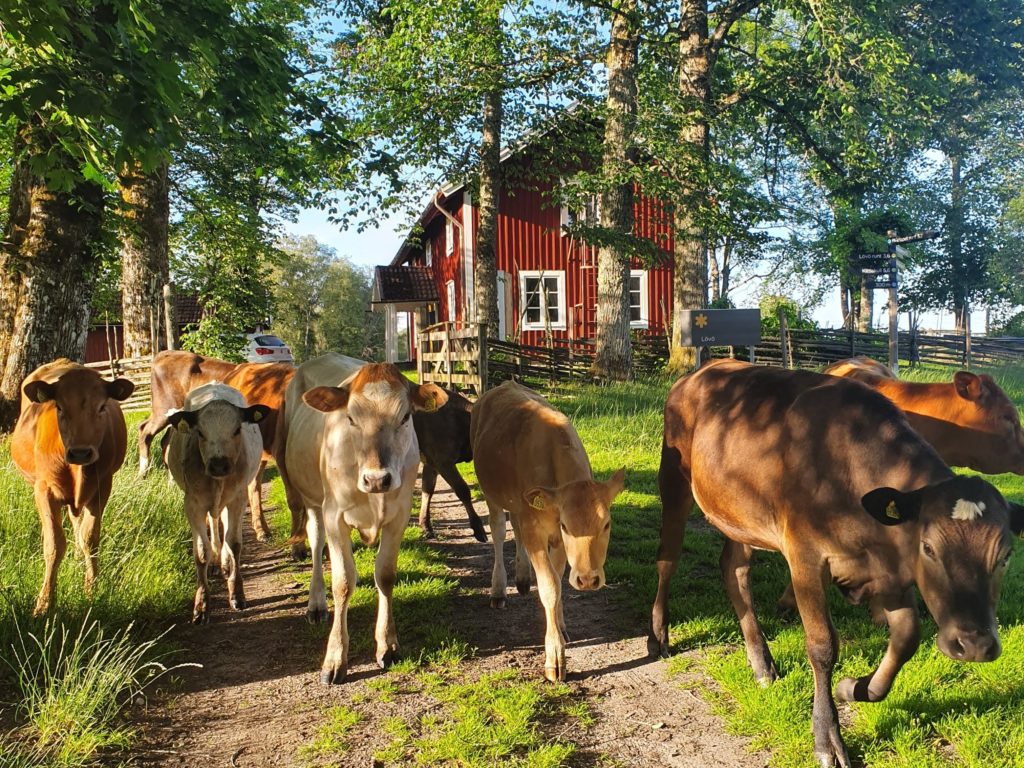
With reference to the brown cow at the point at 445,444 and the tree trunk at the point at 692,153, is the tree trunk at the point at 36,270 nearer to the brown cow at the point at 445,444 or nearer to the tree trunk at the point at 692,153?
the brown cow at the point at 445,444

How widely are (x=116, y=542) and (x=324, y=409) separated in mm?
2711

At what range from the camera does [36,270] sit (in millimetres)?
8172

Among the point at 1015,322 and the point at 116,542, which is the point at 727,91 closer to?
the point at 116,542

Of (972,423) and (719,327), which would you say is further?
(719,327)

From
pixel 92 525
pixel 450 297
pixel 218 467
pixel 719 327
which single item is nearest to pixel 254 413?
pixel 218 467

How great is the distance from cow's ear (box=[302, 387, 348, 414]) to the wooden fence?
41.4ft

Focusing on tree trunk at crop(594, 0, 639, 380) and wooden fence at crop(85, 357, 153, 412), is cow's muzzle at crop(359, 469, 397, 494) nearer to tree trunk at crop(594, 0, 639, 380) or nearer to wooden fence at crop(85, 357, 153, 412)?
tree trunk at crop(594, 0, 639, 380)

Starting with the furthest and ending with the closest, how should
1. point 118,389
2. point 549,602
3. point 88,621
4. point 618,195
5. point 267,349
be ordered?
point 267,349
point 618,195
point 118,389
point 88,621
point 549,602

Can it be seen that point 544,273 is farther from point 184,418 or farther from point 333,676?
point 333,676

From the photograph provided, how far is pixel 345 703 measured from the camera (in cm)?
400

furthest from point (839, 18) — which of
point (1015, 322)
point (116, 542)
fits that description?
point (1015, 322)

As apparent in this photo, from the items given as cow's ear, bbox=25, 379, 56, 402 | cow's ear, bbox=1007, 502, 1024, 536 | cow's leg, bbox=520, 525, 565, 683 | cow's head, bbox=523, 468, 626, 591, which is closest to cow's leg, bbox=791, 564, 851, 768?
cow's ear, bbox=1007, 502, 1024, 536

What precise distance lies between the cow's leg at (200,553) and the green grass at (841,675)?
10.1 ft

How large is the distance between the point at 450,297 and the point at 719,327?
18703mm
